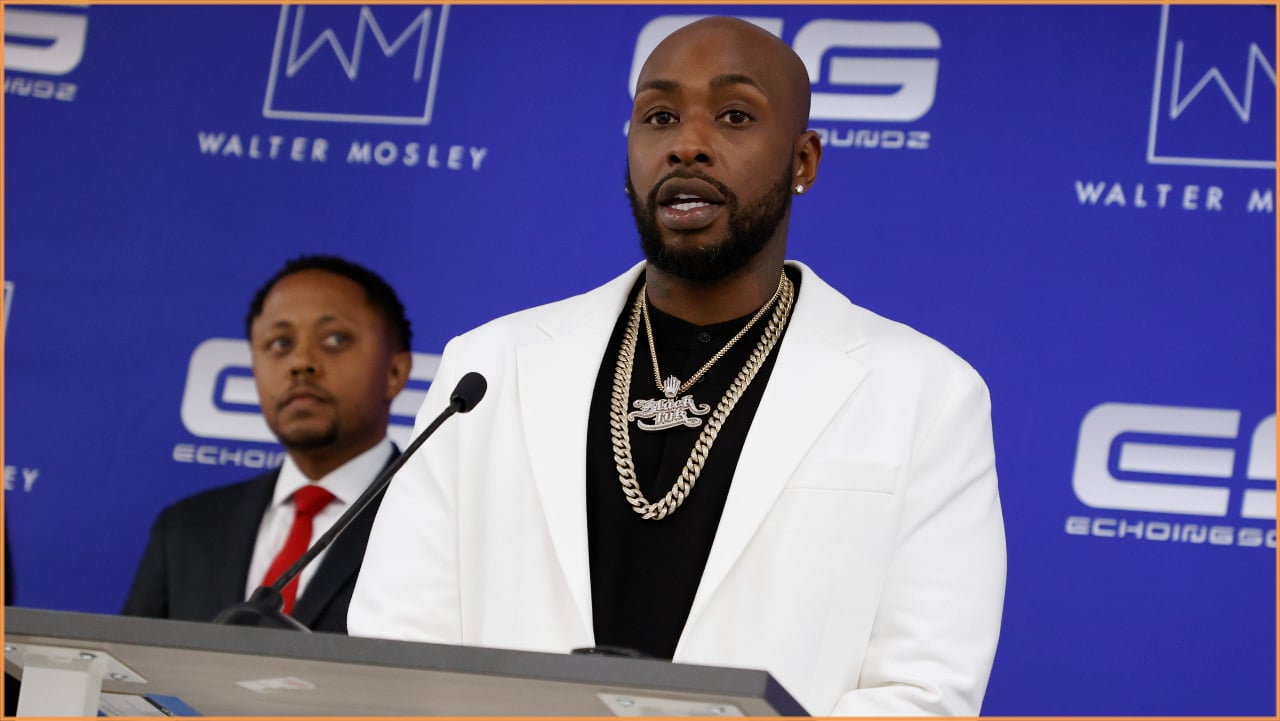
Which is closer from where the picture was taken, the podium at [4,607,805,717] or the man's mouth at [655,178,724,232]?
the podium at [4,607,805,717]

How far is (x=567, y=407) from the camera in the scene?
262 cm

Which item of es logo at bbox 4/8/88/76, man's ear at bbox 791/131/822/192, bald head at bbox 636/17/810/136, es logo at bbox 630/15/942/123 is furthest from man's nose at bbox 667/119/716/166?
es logo at bbox 4/8/88/76

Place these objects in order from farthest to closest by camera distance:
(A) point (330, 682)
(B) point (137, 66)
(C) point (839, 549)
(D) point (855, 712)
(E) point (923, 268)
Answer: (B) point (137, 66) < (E) point (923, 268) < (C) point (839, 549) < (D) point (855, 712) < (A) point (330, 682)

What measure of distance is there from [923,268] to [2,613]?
9.06 ft

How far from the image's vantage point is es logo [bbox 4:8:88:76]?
4746 millimetres

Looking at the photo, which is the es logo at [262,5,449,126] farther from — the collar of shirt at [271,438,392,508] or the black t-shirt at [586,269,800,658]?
the black t-shirt at [586,269,800,658]

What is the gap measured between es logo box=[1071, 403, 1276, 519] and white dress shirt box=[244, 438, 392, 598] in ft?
5.81

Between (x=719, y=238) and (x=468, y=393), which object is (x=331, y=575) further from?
(x=468, y=393)

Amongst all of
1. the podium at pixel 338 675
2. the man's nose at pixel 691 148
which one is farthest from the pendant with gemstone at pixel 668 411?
the podium at pixel 338 675

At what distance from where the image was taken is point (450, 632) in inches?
98.7

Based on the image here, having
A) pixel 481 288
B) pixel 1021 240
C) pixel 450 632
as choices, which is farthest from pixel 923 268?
pixel 450 632

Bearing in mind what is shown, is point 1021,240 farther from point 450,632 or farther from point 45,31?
point 45,31

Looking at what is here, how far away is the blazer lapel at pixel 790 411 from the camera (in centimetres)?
241

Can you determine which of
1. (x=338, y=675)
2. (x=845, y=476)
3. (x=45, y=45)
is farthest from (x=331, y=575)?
(x=338, y=675)
